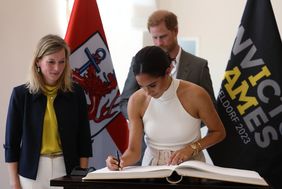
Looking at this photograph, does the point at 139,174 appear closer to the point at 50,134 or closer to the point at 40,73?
the point at 50,134

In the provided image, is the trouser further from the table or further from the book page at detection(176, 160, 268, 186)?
the book page at detection(176, 160, 268, 186)

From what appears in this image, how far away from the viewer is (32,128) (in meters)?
2.04

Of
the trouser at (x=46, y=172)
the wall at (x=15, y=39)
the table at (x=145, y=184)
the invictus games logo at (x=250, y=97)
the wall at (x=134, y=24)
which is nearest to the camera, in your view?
the table at (x=145, y=184)

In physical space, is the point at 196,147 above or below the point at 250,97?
below

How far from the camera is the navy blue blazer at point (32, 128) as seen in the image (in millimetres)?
2025

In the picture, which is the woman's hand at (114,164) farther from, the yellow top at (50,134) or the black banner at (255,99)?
the black banner at (255,99)

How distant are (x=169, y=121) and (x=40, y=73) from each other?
0.77 meters

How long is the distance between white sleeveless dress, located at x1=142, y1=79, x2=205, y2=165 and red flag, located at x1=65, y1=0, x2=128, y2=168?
1015mm

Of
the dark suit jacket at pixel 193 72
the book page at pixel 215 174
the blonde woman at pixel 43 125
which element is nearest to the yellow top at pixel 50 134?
the blonde woman at pixel 43 125

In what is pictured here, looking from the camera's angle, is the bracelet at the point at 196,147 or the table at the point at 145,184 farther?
the bracelet at the point at 196,147

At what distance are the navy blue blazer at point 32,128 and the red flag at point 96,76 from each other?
1.95 feet

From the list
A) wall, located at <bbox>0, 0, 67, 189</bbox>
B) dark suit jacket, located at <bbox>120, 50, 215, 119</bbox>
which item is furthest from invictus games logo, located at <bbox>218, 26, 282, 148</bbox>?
wall, located at <bbox>0, 0, 67, 189</bbox>

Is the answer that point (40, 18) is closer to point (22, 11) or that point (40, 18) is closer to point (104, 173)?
point (22, 11)

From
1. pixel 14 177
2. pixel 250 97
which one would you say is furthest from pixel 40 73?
pixel 250 97
